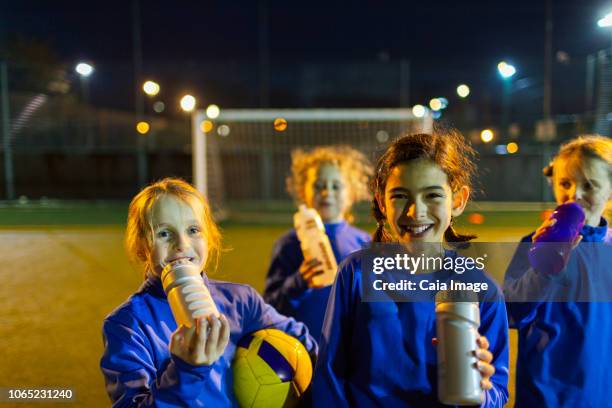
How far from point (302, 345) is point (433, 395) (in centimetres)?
47

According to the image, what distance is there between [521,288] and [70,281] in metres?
5.57

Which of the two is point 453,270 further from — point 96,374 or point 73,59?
point 73,59

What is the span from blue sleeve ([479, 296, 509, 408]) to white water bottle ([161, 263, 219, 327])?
27.5 inches

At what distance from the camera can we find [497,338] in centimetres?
137

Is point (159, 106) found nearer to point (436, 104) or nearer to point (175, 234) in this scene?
point (436, 104)

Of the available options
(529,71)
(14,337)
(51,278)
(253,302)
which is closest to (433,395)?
(253,302)

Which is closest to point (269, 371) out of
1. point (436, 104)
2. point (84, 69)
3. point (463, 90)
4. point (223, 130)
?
point (223, 130)

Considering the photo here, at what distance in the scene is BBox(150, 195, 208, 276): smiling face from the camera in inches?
56.1

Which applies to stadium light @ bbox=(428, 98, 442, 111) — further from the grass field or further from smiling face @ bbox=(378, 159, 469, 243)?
smiling face @ bbox=(378, 159, 469, 243)

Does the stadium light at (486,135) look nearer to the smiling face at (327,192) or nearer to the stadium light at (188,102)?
the stadium light at (188,102)

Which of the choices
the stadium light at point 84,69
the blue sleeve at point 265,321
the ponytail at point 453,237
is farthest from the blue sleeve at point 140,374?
the stadium light at point 84,69

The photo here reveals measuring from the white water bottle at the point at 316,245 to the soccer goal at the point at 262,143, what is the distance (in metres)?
6.99

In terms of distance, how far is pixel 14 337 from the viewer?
4180mm

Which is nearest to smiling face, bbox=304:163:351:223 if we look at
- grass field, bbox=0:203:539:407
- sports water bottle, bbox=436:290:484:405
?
grass field, bbox=0:203:539:407
